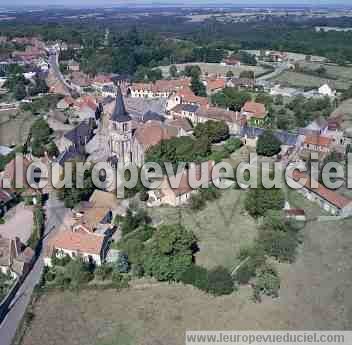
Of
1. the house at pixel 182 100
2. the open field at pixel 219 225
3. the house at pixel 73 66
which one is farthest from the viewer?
the house at pixel 73 66

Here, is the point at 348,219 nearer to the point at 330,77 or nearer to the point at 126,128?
the point at 126,128

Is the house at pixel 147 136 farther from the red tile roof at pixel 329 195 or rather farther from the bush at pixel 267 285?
the bush at pixel 267 285

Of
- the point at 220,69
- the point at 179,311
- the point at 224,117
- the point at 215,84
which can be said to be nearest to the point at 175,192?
the point at 179,311

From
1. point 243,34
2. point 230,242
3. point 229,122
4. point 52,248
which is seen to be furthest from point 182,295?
point 243,34

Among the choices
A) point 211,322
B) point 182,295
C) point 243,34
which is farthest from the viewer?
point 243,34

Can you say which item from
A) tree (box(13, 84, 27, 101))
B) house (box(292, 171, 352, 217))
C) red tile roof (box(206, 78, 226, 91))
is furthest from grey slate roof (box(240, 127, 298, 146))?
tree (box(13, 84, 27, 101))

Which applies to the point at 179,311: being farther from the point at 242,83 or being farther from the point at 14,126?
the point at 242,83

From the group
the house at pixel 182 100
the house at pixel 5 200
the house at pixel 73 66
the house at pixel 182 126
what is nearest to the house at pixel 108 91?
the house at pixel 182 100
